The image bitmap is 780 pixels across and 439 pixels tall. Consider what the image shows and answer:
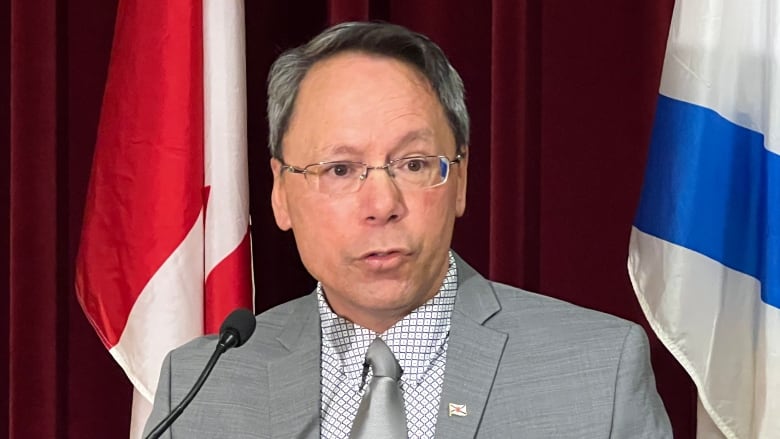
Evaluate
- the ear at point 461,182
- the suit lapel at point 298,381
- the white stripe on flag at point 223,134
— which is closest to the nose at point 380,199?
the ear at point 461,182

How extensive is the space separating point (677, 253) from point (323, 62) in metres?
0.85

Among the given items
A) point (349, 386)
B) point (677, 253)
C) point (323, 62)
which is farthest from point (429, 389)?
point (677, 253)

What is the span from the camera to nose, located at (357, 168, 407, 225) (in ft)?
5.80

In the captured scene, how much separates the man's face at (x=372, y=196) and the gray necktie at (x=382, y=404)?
8 cm

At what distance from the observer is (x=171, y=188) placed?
2.66 meters

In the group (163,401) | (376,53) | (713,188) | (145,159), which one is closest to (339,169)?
(376,53)

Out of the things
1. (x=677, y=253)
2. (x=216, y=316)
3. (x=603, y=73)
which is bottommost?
(x=216, y=316)

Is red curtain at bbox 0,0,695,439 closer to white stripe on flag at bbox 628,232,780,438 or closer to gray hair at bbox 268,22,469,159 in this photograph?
white stripe on flag at bbox 628,232,780,438

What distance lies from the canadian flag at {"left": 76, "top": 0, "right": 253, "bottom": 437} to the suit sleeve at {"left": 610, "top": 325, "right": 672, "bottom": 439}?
110cm

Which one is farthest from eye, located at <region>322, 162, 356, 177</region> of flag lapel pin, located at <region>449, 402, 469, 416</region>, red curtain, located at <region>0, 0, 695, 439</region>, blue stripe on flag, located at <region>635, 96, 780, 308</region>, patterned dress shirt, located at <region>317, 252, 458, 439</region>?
red curtain, located at <region>0, 0, 695, 439</region>

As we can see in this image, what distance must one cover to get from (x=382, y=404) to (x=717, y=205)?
0.86 meters

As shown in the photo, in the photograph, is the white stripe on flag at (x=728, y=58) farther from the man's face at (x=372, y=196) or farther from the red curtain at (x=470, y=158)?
the man's face at (x=372, y=196)

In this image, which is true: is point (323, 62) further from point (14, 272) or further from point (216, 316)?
point (14, 272)

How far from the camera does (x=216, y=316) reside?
2689mm
